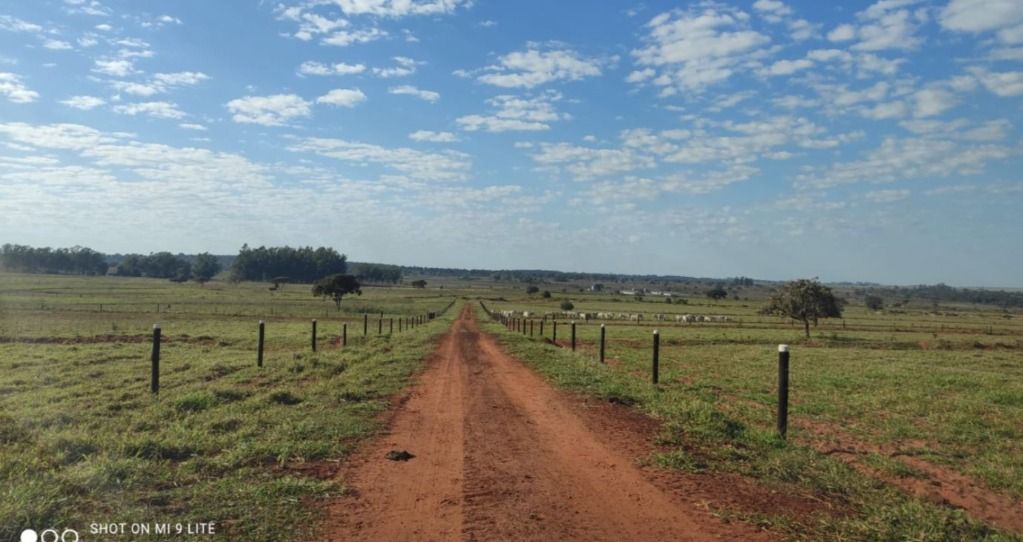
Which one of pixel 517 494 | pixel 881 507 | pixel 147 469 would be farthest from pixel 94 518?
pixel 881 507

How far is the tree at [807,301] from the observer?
47594mm

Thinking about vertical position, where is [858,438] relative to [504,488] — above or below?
below

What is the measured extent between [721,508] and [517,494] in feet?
6.69

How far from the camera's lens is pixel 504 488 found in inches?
263

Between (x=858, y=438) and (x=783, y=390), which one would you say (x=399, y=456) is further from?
(x=858, y=438)

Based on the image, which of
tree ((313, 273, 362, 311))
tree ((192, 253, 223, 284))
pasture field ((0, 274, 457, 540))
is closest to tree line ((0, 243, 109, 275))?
tree ((192, 253, 223, 284))

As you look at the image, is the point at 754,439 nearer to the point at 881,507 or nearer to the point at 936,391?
the point at 881,507

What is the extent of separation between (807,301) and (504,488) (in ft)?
154

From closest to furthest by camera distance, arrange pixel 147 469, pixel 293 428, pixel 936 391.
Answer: pixel 147 469, pixel 293 428, pixel 936 391

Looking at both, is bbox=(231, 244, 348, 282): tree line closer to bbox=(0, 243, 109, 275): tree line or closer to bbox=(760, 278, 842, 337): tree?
bbox=(0, 243, 109, 275): tree line

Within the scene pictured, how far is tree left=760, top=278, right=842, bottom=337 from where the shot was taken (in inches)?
1874

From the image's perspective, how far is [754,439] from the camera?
9.38m

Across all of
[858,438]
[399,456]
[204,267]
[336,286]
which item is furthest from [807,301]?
[204,267]

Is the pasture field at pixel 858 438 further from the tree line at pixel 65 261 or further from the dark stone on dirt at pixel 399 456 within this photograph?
the tree line at pixel 65 261
